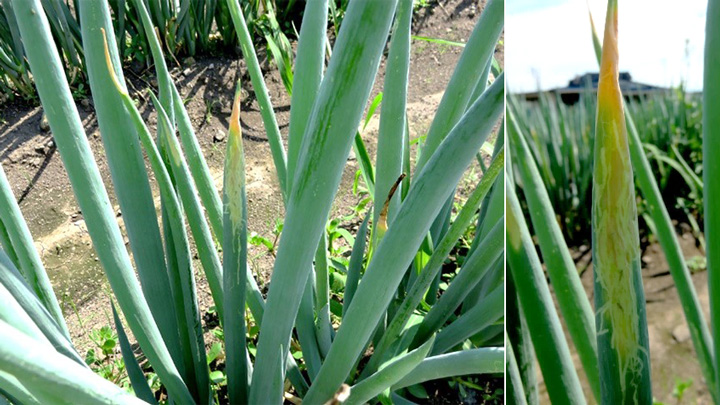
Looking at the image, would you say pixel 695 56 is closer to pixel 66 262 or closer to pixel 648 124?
pixel 648 124

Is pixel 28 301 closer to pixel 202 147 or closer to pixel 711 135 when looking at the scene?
pixel 711 135

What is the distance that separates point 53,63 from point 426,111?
1.46 m

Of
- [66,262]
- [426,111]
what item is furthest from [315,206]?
[426,111]

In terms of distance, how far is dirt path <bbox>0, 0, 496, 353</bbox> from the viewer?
1421 mm

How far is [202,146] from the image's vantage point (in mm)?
1814

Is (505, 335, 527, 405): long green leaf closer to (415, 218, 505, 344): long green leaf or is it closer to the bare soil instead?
(415, 218, 505, 344): long green leaf

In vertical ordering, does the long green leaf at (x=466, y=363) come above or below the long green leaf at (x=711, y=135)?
below

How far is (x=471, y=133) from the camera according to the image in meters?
0.46

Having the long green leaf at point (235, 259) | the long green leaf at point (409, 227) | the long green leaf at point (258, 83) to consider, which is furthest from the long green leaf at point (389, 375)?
the long green leaf at point (258, 83)

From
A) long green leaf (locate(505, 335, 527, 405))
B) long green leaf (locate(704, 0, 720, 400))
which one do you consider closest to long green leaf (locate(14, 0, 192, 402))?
long green leaf (locate(505, 335, 527, 405))

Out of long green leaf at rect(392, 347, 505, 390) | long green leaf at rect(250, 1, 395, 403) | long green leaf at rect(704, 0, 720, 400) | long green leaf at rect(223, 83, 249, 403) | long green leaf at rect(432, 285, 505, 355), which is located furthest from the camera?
long green leaf at rect(432, 285, 505, 355)

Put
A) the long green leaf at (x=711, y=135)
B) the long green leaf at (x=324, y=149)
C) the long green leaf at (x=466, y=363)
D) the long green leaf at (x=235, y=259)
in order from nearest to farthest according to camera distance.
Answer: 1. the long green leaf at (x=711, y=135)
2. the long green leaf at (x=324, y=149)
3. the long green leaf at (x=235, y=259)
4. the long green leaf at (x=466, y=363)

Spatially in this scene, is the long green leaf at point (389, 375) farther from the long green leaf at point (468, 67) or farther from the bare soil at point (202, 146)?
the bare soil at point (202, 146)

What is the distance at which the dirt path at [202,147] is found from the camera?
4.66ft
